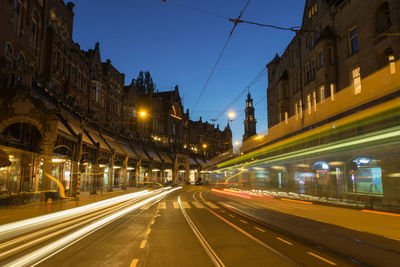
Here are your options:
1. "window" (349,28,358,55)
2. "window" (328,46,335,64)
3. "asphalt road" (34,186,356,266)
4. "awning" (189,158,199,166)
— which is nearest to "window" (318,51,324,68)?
"window" (328,46,335,64)

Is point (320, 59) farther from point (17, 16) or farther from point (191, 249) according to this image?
point (17, 16)

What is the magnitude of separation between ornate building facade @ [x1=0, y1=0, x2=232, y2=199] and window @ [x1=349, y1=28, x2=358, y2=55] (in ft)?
63.7

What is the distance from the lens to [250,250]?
827cm

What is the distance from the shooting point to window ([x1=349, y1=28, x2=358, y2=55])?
960 inches

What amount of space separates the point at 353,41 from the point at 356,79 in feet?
11.1

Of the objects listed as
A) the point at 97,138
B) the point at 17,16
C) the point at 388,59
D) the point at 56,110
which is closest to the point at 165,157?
the point at 97,138

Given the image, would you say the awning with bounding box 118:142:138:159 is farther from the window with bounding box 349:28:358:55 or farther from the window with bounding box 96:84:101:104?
the window with bounding box 349:28:358:55

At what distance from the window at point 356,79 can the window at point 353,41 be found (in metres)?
1.55

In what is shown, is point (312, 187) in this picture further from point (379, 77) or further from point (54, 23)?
point (54, 23)

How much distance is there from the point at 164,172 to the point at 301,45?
40.1 meters

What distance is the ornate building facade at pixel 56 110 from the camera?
71.7 ft

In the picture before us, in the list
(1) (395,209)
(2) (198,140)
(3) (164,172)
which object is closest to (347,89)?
(1) (395,209)

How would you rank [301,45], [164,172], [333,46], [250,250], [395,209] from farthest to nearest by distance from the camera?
[164,172], [301,45], [333,46], [395,209], [250,250]

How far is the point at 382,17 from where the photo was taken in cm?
2130
